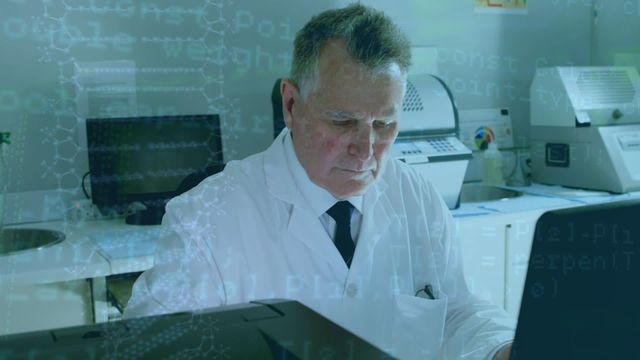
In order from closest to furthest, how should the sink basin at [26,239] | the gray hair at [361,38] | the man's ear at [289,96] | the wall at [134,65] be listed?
the gray hair at [361,38]
the man's ear at [289,96]
the sink basin at [26,239]
the wall at [134,65]

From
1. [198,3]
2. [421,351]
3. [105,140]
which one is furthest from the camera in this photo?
[198,3]

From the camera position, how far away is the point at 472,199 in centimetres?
281

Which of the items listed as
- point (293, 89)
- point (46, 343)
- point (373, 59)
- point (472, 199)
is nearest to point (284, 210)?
point (293, 89)

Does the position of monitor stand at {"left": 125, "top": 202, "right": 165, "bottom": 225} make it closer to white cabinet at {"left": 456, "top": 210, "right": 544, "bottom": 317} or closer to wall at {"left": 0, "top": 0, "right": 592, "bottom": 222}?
wall at {"left": 0, "top": 0, "right": 592, "bottom": 222}

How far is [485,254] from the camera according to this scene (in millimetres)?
2236

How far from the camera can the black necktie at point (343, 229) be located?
1.21 m

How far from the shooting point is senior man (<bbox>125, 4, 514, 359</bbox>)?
107cm

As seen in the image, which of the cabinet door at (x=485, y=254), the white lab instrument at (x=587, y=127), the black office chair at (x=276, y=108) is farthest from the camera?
A: the white lab instrument at (x=587, y=127)

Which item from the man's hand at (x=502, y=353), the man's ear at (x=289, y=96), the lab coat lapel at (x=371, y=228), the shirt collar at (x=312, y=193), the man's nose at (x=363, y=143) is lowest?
the man's hand at (x=502, y=353)

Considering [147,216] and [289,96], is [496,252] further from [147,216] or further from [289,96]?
[289,96]

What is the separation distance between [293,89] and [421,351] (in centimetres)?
51

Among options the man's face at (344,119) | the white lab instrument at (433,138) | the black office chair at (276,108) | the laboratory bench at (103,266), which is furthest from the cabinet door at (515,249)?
the man's face at (344,119)

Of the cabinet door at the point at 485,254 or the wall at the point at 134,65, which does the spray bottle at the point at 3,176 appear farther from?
the cabinet door at the point at 485,254

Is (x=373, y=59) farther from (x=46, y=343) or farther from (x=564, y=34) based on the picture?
(x=564, y=34)
